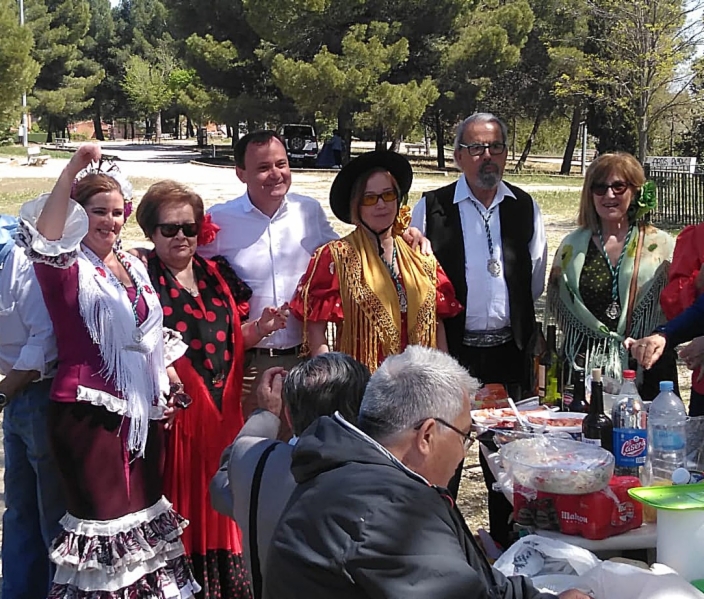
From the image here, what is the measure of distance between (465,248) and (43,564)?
239 cm

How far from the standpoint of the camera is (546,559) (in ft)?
8.02

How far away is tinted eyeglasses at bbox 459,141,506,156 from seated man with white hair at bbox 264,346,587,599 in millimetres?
2168

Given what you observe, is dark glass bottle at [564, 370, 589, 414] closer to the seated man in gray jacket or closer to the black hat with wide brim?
the black hat with wide brim

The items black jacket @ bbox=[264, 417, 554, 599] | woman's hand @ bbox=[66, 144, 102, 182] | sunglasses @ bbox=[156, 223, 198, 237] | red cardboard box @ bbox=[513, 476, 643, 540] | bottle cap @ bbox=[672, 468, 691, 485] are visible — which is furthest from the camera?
sunglasses @ bbox=[156, 223, 198, 237]

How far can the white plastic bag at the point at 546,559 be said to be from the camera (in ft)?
7.91

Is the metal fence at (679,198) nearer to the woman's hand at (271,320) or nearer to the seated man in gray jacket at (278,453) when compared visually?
the woman's hand at (271,320)

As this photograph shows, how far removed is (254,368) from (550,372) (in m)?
1.40

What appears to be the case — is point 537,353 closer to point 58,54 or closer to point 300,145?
point 300,145

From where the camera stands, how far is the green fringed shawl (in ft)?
13.1

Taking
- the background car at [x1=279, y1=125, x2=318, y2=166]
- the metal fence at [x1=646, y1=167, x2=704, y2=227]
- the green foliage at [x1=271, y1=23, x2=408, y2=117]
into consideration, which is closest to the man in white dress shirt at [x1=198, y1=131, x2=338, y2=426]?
the metal fence at [x1=646, y1=167, x2=704, y2=227]

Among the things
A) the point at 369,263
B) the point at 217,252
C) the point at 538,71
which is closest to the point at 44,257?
the point at 217,252

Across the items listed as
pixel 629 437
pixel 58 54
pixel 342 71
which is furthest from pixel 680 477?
pixel 58 54

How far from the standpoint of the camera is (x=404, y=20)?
33.7 meters

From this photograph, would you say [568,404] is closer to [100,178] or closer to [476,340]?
[476,340]
